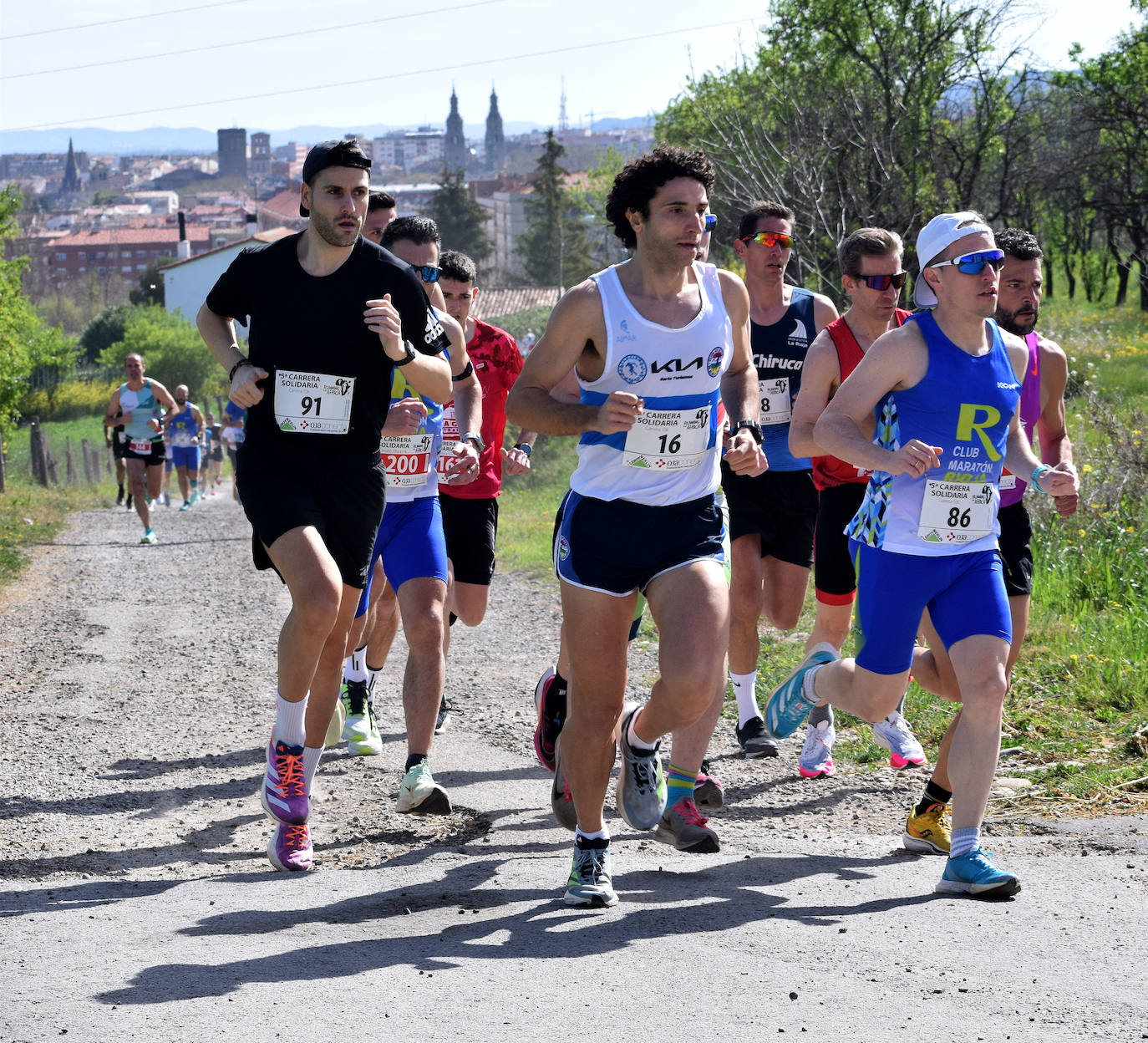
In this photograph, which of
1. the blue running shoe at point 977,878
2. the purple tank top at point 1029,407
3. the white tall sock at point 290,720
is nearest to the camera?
the blue running shoe at point 977,878

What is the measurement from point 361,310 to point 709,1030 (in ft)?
9.49

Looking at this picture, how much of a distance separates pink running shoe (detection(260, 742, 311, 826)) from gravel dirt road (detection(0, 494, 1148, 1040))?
0.79 feet

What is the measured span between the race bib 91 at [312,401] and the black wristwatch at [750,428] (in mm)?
1405

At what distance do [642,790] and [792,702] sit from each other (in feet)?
3.70

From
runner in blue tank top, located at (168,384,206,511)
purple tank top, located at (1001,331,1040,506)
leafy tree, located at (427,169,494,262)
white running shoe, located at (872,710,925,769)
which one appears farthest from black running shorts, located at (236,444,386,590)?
leafy tree, located at (427,169,494,262)

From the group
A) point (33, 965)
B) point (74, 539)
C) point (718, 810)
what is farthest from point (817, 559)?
point (74, 539)

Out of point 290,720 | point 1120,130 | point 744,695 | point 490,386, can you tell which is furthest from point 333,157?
point 1120,130

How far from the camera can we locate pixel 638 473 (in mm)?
4762

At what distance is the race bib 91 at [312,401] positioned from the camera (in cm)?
526

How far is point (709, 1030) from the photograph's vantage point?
11.6 feet

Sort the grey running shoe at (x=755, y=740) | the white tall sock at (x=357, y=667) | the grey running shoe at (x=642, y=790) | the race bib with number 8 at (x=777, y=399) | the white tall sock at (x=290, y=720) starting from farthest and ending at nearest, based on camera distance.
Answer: the white tall sock at (x=357, y=667), the grey running shoe at (x=755, y=740), the race bib with number 8 at (x=777, y=399), the white tall sock at (x=290, y=720), the grey running shoe at (x=642, y=790)

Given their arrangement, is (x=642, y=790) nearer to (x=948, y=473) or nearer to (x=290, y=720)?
(x=290, y=720)

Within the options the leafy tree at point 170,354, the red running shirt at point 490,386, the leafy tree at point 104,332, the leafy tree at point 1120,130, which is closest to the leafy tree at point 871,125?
the leafy tree at point 1120,130

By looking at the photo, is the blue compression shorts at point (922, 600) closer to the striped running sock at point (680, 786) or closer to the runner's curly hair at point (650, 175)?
the striped running sock at point (680, 786)
